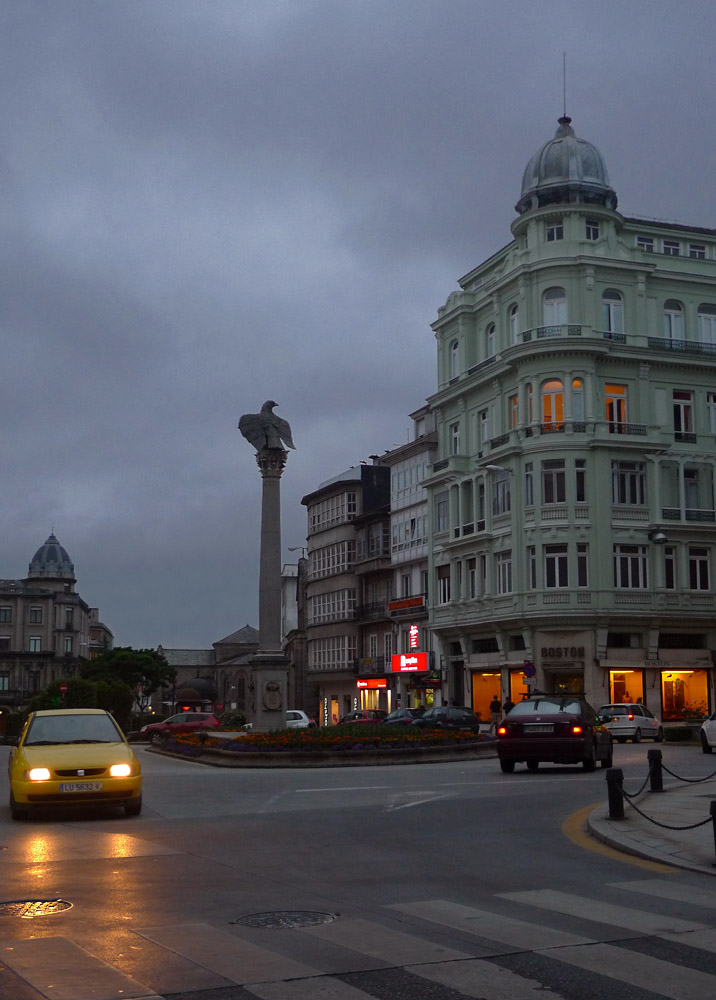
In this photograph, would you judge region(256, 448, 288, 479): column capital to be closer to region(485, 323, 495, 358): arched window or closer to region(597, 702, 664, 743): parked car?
region(597, 702, 664, 743): parked car

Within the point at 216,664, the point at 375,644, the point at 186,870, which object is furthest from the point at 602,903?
the point at 216,664

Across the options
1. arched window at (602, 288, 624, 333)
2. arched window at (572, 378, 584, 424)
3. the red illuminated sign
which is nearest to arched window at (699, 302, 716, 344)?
arched window at (602, 288, 624, 333)

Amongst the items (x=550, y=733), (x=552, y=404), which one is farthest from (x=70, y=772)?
(x=552, y=404)

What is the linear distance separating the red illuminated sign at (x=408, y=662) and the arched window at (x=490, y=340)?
60.2ft

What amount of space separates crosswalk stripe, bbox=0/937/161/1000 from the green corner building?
45.1 meters

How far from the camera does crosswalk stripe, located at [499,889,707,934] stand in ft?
27.0

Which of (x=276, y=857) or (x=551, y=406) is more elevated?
(x=551, y=406)

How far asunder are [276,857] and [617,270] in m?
49.9

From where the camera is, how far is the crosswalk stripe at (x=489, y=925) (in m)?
7.68

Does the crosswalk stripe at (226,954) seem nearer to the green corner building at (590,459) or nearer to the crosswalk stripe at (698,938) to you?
the crosswalk stripe at (698,938)

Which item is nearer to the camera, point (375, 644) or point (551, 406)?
point (551, 406)

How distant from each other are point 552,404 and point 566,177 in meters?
11.5

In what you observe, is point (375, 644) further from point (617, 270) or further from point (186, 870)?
point (186, 870)

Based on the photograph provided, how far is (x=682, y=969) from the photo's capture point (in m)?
6.89
